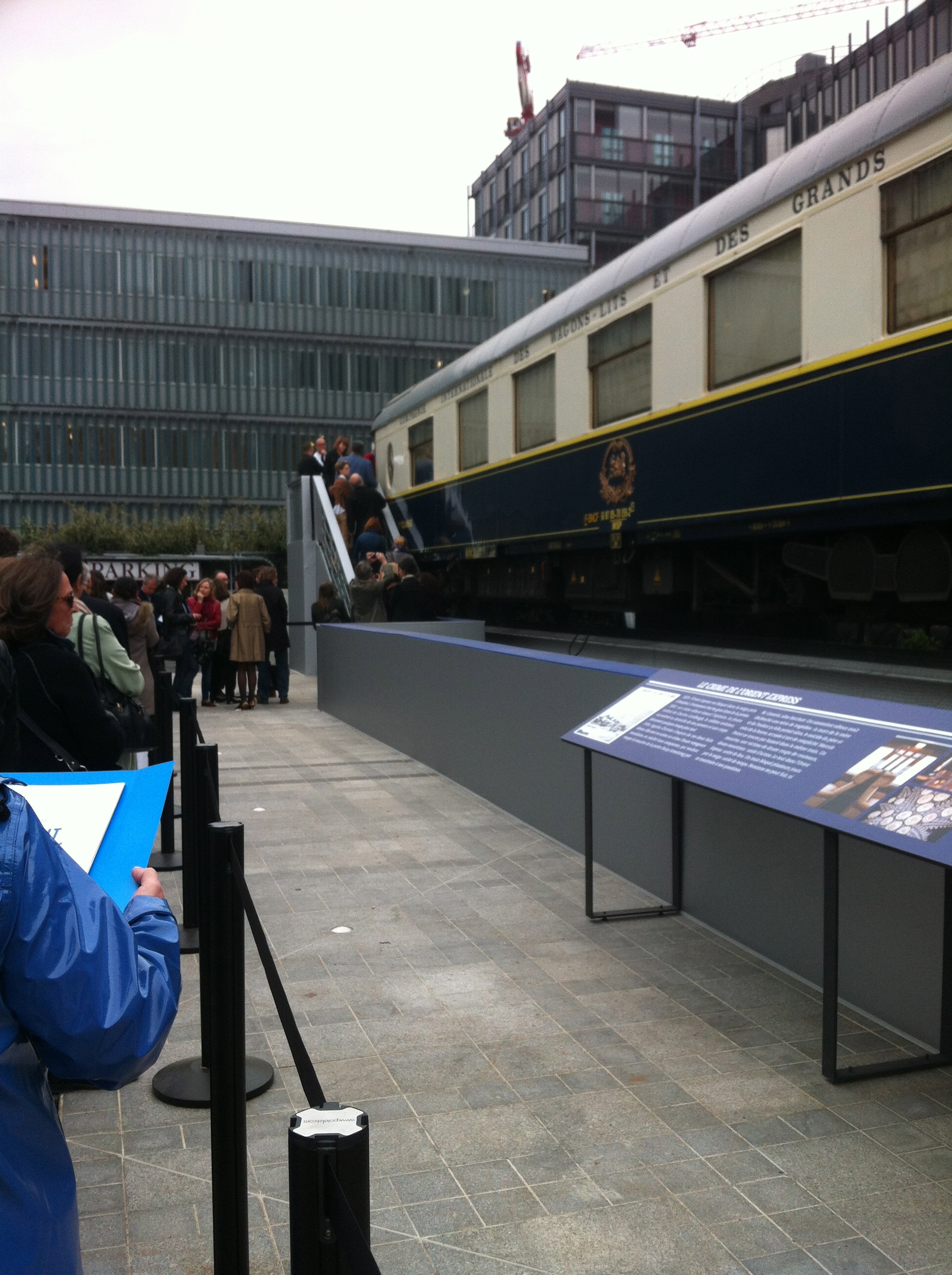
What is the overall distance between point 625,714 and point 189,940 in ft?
6.85

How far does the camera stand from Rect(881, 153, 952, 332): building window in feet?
25.7

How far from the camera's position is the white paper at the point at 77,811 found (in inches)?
87.2

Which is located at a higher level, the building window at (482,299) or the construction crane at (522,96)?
the construction crane at (522,96)

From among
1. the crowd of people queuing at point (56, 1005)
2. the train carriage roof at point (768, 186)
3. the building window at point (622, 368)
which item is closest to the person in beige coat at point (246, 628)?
the train carriage roof at point (768, 186)

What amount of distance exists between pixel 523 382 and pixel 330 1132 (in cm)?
1370

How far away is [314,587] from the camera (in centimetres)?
2044

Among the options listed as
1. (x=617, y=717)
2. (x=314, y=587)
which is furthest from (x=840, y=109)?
(x=617, y=717)

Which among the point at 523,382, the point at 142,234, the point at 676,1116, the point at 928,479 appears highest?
the point at 142,234

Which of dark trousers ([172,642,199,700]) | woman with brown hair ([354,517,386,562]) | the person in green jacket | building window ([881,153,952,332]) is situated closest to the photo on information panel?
the person in green jacket

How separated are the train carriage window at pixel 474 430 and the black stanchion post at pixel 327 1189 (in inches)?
574

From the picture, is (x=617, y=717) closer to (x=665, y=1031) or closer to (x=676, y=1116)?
(x=665, y=1031)

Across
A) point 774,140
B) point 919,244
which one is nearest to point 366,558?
point 919,244

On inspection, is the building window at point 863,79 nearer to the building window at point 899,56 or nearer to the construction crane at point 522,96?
the building window at point 899,56

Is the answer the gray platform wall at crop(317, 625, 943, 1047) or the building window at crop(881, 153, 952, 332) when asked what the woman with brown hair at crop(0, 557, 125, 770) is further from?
the building window at crop(881, 153, 952, 332)
